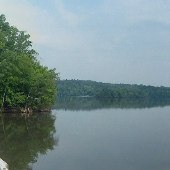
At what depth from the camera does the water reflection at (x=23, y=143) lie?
71.5 ft

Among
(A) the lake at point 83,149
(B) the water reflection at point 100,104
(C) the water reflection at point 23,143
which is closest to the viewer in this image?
(A) the lake at point 83,149

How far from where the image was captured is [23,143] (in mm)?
27875

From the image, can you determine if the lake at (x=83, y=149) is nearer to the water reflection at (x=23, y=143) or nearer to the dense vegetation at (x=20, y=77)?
the water reflection at (x=23, y=143)

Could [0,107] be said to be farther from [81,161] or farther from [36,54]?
[81,161]

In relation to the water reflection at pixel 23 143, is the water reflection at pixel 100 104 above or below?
above

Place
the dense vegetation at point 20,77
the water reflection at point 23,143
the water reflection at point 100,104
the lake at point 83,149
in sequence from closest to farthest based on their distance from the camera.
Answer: the lake at point 83,149 → the water reflection at point 23,143 → the dense vegetation at point 20,77 → the water reflection at point 100,104

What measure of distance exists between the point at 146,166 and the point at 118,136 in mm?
12506

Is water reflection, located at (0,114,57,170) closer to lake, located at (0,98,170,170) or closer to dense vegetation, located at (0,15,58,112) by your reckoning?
lake, located at (0,98,170,170)

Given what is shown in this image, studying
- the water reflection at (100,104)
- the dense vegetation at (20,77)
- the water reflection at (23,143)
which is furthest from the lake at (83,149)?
the water reflection at (100,104)

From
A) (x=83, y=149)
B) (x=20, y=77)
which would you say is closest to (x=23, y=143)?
(x=83, y=149)

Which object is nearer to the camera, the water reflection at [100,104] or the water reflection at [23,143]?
the water reflection at [23,143]

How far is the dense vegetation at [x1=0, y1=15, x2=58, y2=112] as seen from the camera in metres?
52.6

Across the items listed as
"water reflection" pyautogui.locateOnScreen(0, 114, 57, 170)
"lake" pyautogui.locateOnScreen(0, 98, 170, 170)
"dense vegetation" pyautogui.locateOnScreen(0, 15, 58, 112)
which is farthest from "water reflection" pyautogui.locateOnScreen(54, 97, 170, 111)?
"lake" pyautogui.locateOnScreen(0, 98, 170, 170)

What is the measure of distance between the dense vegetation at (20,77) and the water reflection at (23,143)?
13.5 meters
